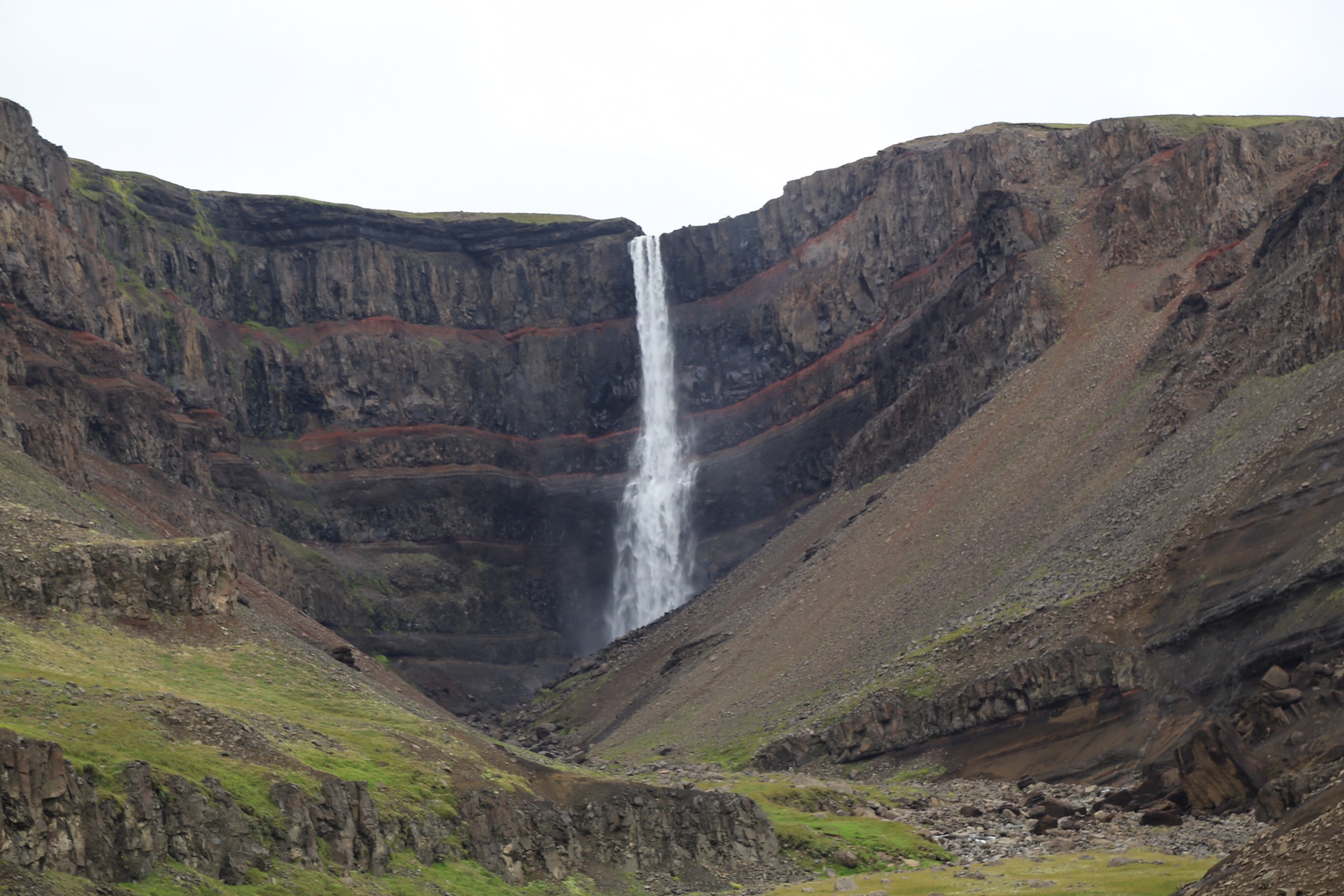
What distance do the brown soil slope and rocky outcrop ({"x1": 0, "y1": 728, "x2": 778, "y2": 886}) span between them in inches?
757

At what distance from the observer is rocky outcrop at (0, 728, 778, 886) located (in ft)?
96.2

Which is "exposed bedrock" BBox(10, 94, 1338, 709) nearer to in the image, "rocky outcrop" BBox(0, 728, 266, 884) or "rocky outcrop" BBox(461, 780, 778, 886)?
"rocky outcrop" BBox(461, 780, 778, 886)

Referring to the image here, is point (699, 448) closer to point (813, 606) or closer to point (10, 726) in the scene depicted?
point (813, 606)

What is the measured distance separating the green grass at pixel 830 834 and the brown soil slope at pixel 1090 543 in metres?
11.3

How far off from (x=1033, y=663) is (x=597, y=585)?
7277 centimetres

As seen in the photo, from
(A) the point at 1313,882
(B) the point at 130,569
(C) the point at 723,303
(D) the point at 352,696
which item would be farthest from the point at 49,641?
(C) the point at 723,303

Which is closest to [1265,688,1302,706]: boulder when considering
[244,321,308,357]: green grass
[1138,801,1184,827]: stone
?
[1138,801,1184,827]: stone

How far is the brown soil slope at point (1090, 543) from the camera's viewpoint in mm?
56750

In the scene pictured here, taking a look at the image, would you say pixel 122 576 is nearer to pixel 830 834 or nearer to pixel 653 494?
pixel 830 834

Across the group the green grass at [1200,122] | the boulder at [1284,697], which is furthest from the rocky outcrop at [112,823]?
the green grass at [1200,122]

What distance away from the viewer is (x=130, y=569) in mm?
52750

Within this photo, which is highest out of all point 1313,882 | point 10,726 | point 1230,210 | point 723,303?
point 723,303

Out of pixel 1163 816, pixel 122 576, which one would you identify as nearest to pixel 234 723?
pixel 122 576

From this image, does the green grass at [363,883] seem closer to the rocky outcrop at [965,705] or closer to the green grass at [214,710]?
the green grass at [214,710]
